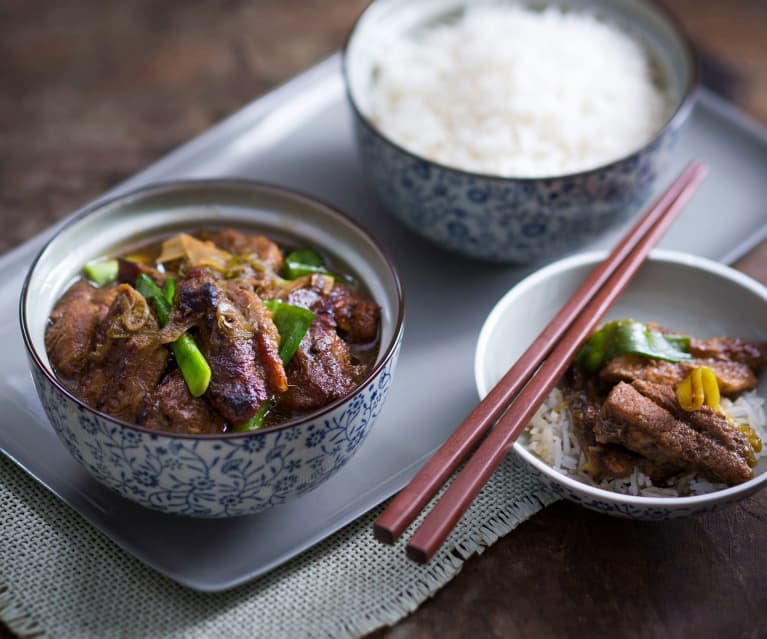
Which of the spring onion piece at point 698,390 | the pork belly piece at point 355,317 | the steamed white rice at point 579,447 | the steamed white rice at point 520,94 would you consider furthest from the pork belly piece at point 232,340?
the steamed white rice at point 520,94

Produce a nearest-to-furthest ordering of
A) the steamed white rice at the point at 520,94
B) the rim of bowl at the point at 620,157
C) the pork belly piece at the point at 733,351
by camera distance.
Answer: the pork belly piece at the point at 733,351 → the rim of bowl at the point at 620,157 → the steamed white rice at the point at 520,94

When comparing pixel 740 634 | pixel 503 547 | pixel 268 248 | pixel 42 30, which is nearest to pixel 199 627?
pixel 503 547

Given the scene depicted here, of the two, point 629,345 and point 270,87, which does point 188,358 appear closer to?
point 629,345

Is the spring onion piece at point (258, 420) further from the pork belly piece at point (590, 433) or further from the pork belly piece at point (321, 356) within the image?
the pork belly piece at point (590, 433)

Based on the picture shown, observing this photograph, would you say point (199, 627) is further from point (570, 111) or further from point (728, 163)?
point (728, 163)

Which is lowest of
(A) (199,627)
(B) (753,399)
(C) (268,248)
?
(A) (199,627)

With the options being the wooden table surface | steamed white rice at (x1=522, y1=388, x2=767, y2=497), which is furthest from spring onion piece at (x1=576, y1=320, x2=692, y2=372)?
the wooden table surface
